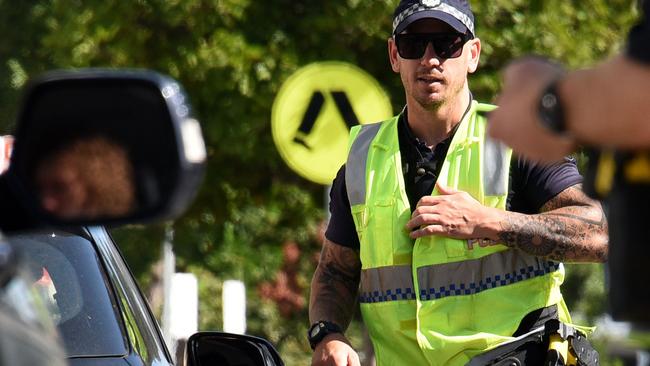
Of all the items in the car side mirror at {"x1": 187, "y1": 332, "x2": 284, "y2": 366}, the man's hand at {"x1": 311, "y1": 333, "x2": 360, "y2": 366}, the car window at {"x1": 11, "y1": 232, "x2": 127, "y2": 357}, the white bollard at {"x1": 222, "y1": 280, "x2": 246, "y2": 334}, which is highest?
the car window at {"x1": 11, "y1": 232, "x2": 127, "y2": 357}

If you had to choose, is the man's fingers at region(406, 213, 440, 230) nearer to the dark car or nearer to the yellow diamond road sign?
the dark car

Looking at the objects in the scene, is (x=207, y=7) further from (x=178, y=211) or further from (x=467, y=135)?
(x=178, y=211)

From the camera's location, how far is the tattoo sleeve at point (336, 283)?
243 inches

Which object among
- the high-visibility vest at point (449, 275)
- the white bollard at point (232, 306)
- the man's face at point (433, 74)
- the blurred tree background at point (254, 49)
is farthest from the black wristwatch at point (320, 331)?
the blurred tree background at point (254, 49)

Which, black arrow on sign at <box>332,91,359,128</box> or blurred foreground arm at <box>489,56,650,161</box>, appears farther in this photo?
black arrow on sign at <box>332,91,359,128</box>

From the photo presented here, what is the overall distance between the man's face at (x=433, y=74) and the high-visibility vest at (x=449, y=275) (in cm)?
11

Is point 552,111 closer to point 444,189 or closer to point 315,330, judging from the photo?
point 444,189

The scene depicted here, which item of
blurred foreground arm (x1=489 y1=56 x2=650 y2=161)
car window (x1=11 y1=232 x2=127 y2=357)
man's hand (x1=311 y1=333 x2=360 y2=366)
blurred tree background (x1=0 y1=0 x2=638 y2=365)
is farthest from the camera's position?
blurred tree background (x1=0 y1=0 x2=638 y2=365)

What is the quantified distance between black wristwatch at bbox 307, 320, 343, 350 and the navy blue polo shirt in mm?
281

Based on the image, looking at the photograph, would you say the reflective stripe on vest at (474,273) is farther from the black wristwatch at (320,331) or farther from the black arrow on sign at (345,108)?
the black arrow on sign at (345,108)

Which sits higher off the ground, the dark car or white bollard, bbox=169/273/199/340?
the dark car

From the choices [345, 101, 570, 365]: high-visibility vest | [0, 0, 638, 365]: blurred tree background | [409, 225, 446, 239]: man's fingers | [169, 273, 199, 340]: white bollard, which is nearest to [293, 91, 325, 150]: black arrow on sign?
[169, 273, 199, 340]: white bollard

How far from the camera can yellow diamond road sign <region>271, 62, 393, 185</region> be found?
33.2ft

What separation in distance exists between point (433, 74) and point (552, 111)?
303cm
